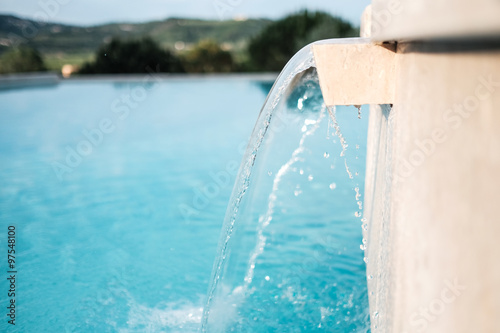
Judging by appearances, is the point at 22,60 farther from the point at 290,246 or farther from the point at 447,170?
the point at 447,170

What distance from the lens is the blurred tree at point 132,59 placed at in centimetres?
2042

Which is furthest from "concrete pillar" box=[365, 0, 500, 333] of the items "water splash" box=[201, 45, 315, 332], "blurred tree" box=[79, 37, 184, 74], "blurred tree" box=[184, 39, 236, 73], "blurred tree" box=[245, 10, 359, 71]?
"blurred tree" box=[184, 39, 236, 73]

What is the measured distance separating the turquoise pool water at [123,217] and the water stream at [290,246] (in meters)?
0.04

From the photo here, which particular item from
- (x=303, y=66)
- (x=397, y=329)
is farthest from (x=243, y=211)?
(x=397, y=329)

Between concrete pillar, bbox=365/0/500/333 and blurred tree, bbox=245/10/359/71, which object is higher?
blurred tree, bbox=245/10/359/71

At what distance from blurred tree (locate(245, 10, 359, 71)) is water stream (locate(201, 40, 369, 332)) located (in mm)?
15876

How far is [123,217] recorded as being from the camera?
16.1ft

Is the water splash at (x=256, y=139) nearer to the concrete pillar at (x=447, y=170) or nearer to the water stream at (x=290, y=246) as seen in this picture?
the water stream at (x=290, y=246)

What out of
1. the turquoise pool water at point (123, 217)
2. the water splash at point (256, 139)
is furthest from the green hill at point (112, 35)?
the water splash at point (256, 139)

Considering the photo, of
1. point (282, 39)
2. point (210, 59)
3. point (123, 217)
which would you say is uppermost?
point (282, 39)

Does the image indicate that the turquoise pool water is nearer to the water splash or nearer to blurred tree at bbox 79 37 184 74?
the water splash

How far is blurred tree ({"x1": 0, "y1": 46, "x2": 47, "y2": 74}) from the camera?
18380 millimetres

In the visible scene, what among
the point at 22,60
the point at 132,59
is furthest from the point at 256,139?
the point at 132,59

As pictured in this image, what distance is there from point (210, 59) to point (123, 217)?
18.0 metres
